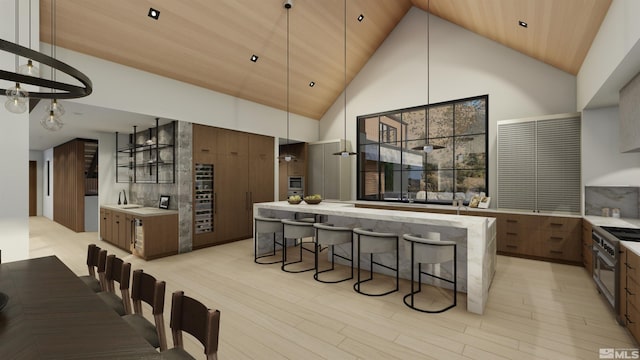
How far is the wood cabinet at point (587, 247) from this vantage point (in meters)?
3.86

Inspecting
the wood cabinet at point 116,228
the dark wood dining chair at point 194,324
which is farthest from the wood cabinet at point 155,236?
the dark wood dining chair at point 194,324

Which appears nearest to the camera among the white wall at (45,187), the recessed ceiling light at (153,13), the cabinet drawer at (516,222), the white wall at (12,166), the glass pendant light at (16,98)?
the glass pendant light at (16,98)

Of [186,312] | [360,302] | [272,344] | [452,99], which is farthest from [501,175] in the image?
[186,312]

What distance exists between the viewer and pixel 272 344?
2.46 meters

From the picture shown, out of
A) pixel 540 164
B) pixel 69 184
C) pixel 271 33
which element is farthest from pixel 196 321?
pixel 69 184

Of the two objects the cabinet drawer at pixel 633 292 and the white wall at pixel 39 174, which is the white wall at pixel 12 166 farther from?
the white wall at pixel 39 174

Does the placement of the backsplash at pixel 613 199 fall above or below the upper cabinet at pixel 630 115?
below

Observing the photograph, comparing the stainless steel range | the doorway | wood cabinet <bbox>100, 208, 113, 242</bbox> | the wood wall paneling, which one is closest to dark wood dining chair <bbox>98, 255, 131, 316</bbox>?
the stainless steel range

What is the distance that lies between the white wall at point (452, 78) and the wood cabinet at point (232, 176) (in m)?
2.47

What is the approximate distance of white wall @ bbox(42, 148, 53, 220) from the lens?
394 inches

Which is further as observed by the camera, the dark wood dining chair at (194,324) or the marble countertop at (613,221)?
the marble countertop at (613,221)

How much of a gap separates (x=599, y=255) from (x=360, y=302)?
278 centimetres

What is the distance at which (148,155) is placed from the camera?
633 centimetres

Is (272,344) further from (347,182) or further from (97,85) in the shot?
(347,182)
